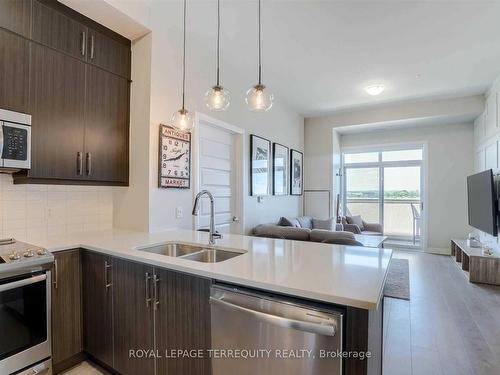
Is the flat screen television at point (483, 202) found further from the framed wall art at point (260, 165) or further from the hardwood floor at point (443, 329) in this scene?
the framed wall art at point (260, 165)

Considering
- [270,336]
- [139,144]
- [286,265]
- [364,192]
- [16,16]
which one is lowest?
[270,336]

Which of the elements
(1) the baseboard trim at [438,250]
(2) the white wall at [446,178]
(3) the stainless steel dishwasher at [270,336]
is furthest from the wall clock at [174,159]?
(1) the baseboard trim at [438,250]

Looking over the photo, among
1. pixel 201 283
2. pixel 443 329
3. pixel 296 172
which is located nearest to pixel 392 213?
pixel 296 172

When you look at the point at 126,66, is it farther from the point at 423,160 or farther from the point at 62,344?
the point at 423,160

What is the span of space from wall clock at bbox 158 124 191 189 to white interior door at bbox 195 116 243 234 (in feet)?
0.75

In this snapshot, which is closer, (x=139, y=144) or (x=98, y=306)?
(x=98, y=306)

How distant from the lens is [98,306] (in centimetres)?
197

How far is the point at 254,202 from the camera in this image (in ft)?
14.1

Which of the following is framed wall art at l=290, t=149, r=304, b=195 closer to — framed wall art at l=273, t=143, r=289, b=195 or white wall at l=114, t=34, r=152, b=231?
framed wall art at l=273, t=143, r=289, b=195

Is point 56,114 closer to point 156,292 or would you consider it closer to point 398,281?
point 156,292

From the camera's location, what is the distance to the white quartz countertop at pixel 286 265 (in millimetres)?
1110

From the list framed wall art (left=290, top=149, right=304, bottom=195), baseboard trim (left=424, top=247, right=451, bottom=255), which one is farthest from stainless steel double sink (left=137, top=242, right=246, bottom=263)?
baseboard trim (left=424, top=247, right=451, bottom=255)

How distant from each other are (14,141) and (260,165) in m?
3.13

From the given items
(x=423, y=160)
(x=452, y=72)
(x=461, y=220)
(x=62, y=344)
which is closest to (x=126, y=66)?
(x=62, y=344)
